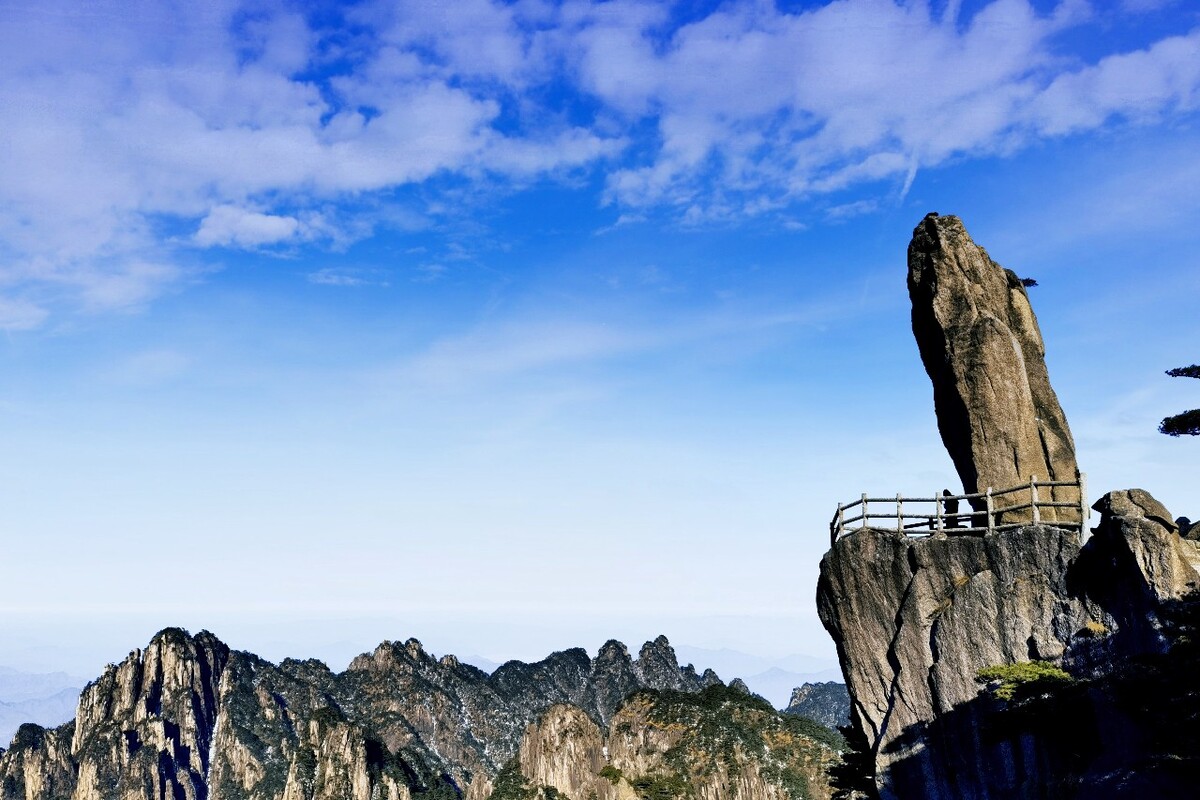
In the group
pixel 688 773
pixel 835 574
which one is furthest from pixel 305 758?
pixel 835 574

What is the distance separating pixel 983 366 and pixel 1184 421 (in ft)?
47.4

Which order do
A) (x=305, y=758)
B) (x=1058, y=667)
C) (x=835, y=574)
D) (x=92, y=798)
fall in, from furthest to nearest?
(x=92, y=798)
(x=305, y=758)
(x=835, y=574)
(x=1058, y=667)

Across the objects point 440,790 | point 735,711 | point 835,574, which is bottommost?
point 440,790

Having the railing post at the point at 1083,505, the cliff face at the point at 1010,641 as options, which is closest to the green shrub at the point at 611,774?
the cliff face at the point at 1010,641

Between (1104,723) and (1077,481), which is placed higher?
(1077,481)

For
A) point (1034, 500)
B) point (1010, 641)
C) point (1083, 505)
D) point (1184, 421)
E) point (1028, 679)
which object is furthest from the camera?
point (1034, 500)

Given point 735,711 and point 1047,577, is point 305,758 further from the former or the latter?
point 1047,577

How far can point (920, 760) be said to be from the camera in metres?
35.7

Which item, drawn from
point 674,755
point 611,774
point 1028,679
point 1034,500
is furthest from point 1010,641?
point 611,774

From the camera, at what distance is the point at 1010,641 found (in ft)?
109

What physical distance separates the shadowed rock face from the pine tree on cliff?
1083 cm

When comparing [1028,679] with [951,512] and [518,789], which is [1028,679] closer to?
[951,512]

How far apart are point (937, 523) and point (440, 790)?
166 m

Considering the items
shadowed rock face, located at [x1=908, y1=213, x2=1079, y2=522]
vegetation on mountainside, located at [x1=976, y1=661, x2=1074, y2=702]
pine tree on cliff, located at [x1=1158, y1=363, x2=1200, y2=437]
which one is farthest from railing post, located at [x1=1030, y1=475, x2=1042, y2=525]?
pine tree on cliff, located at [x1=1158, y1=363, x2=1200, y2=437]
